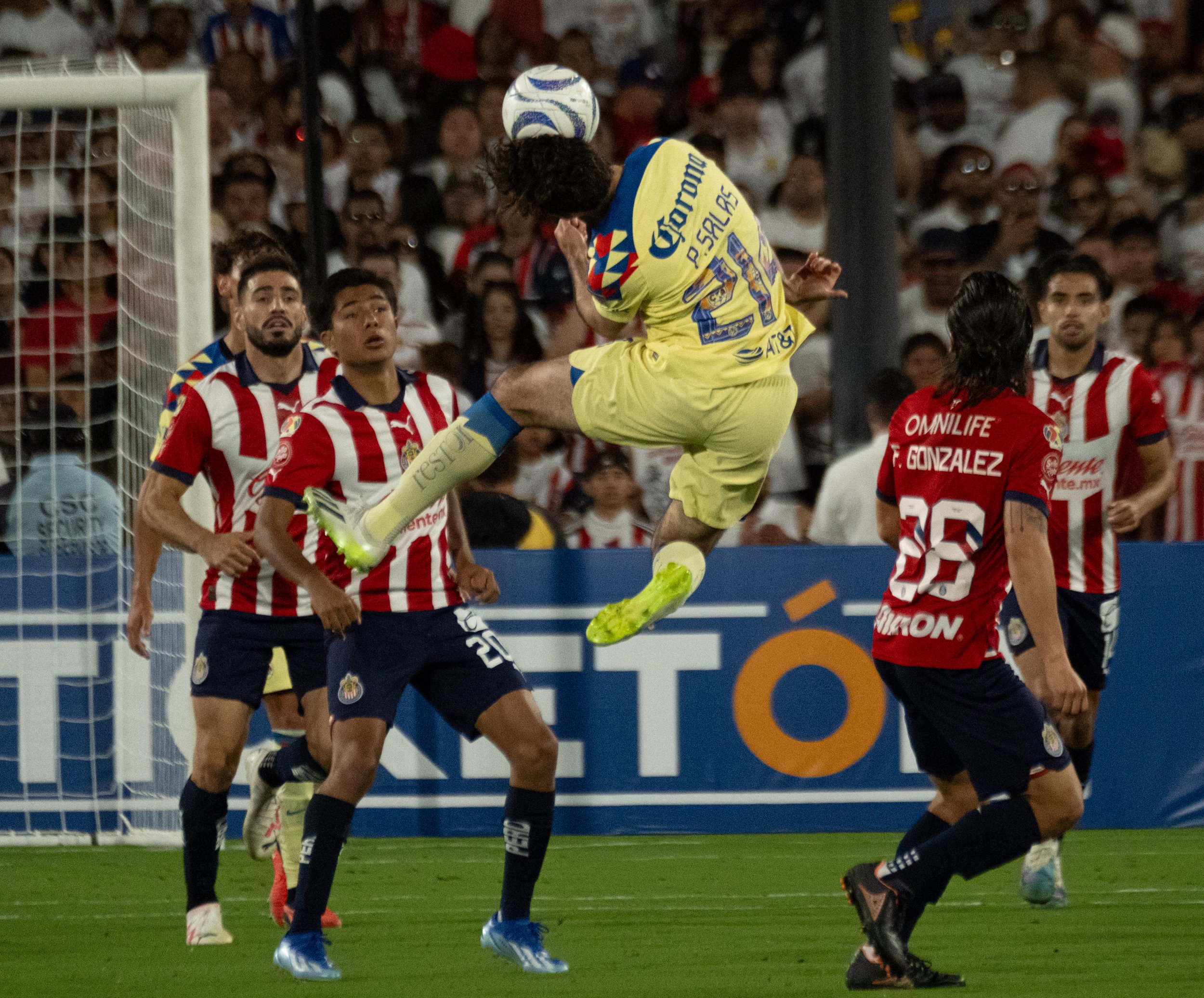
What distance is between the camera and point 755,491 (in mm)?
5086

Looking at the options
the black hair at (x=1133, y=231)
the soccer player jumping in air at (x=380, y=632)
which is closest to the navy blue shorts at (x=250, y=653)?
the soccer player jumping in air at (x=380, y=632)

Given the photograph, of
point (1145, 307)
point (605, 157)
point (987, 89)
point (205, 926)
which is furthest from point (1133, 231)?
point (205, 926)

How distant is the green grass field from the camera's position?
A: 5.08 metres

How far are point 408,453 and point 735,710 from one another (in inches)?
126

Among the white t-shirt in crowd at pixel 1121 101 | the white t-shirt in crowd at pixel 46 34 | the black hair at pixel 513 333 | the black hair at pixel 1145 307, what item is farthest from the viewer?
the white t-shirt in crowd at pixel 46 34

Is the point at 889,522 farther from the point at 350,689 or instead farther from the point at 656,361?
the point at 350,689

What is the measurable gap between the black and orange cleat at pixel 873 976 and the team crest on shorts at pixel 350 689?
1.52 meters

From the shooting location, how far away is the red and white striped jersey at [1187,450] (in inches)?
359

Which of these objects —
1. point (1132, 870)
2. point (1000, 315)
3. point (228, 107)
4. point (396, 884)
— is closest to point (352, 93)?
point (228, 107)

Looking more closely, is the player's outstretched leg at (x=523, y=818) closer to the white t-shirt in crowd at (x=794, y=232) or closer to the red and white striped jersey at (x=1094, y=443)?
the red and white striped jersey at (x=1094, y=443)

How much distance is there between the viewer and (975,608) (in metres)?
4.58

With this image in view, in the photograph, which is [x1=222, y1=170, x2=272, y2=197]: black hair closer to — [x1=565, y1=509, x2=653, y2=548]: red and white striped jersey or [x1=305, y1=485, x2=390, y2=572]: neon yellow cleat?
[x1=565, y1=509, x2=653, y2=548]: red and white striped jersey

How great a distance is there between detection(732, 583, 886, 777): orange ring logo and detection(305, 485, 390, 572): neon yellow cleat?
133 inches

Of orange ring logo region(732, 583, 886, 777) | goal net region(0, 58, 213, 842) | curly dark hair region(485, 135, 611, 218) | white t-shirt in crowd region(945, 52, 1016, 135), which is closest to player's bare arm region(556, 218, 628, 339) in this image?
curly dark hair region(485, 135, 611, 218)
